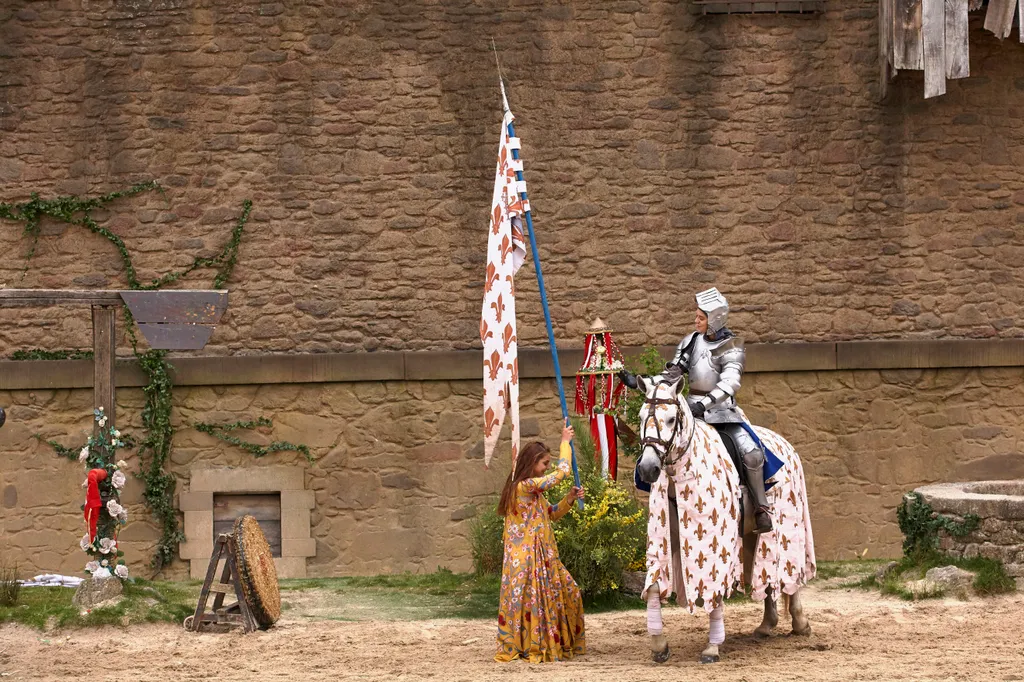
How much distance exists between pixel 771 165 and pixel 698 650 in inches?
226

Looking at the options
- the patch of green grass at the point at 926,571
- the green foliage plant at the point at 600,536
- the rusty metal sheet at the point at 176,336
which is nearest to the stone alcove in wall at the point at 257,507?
the rusty metal sheet at the point at 176,336

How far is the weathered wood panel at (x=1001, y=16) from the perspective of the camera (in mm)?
12359

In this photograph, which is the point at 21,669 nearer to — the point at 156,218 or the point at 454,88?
the point at 156,218

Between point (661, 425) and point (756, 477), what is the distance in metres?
0.91

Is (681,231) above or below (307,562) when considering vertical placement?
above

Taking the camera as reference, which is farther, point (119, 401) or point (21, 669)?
point (119, 401)

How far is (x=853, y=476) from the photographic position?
12578 mm

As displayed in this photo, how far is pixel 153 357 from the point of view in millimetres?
12289

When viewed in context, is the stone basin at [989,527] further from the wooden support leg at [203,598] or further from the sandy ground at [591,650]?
the wooden support leg at [203,598]

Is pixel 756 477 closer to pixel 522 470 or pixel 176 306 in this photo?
pixel 522 470

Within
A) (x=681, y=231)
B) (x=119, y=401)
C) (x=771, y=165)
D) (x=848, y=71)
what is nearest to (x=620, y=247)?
(x=681, y=231)

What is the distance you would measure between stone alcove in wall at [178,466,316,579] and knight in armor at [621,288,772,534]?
16.7 ft

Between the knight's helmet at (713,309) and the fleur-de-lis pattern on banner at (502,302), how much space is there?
4.74 feet

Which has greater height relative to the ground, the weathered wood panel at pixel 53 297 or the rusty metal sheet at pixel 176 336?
the weathered wood panel at pixel 53 297
